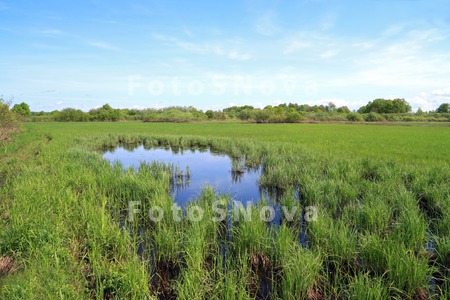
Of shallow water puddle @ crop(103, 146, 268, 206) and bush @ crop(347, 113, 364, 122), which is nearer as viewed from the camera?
shallow water puddle @ crop(103, 146, 268, 206)

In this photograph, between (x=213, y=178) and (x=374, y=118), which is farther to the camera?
(x=374, y=118)

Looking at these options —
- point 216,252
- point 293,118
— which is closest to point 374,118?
point 293,118

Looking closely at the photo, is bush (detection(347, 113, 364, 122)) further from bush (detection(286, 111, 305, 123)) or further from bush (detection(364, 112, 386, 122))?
bush (detection(286, 111, 305, 123))

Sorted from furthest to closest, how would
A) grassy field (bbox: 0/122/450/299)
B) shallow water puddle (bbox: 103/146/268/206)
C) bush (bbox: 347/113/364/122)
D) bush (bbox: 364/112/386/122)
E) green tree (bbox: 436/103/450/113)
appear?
green tree (bbox: 436/103/450/113) < bush (bbox: 347/113/364/122) < bush (bbox: 364/112/386/122) < shallow water puddle (bbox: 103/146/268/206) < grassy field (bbox: 0/122/450/299)

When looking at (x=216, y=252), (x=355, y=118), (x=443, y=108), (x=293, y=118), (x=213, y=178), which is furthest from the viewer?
(x=443, y=108)

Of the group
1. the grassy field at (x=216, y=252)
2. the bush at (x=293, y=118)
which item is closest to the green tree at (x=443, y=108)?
the bush at (x=293, y=118)

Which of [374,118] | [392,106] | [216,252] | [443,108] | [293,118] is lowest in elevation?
[216,252]

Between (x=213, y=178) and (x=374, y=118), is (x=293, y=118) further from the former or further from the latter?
(x=213, y=178)

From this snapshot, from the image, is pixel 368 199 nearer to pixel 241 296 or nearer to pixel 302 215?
pixel 302 215

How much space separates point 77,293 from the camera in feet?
10.6

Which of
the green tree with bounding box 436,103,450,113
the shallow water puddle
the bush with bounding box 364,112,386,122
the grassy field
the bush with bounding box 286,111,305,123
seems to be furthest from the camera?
the green tree with bounding box 436,103,450,113

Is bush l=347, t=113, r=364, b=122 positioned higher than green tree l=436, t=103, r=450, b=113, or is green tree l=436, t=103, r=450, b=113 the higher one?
green tree l=436, t=103, r=450, b=113

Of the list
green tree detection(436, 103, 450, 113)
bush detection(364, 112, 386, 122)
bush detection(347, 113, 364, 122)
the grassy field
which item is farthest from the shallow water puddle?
green tree detection(436, 103, 450, 113)

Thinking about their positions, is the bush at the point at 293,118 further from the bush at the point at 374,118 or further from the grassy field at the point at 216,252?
the grassy field at the point at 216,252
